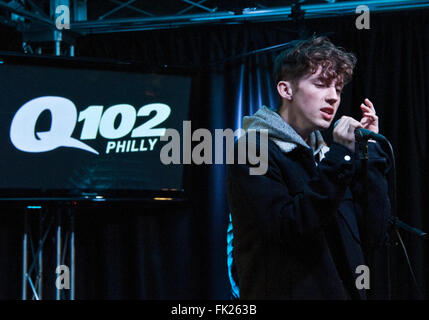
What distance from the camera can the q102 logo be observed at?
12.9 ft

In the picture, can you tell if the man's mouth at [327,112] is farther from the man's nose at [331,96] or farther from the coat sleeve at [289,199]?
the coat sleeve at [289,199]

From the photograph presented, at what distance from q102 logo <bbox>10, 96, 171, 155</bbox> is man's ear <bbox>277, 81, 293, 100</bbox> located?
2.26m

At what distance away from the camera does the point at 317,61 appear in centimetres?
190

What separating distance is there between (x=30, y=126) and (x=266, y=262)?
274 centimetres

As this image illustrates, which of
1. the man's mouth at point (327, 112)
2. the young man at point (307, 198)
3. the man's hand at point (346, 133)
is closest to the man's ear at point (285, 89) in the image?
the young man at point (307, 198)

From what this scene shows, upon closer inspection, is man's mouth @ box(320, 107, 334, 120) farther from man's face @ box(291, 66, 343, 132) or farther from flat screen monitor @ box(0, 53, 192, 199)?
flat screen monitor @ box(0, 53, 192, 199)

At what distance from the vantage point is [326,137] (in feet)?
13.4

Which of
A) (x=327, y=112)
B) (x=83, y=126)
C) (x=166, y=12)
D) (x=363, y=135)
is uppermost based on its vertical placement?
(x=166, y=12)

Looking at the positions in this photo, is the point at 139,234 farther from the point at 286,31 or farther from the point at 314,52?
the point at 314,52

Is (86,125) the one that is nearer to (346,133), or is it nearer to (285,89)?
(285,89)

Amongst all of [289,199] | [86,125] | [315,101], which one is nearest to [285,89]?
[315,101]

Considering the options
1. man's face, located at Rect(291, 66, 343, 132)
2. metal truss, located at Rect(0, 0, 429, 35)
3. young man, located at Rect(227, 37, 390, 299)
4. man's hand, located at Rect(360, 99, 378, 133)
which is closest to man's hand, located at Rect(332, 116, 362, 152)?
young man, located at Rect(227, 37, 390, 299)

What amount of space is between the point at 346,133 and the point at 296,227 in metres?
0.36
